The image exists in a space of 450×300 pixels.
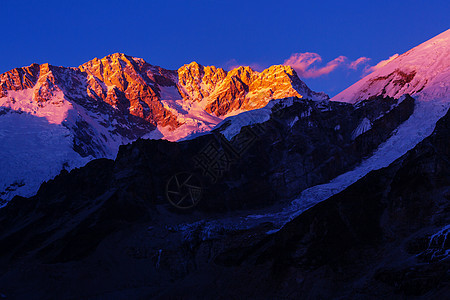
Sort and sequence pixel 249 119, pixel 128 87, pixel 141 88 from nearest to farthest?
pixel 249 119 → pixel 141 88 → pixel 128 87

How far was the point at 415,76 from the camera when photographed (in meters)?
102

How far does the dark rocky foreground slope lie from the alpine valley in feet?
0.65

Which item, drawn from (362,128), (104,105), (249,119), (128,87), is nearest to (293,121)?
(249,119)

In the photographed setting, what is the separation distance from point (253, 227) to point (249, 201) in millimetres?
19207

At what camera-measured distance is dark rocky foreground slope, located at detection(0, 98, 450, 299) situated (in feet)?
123

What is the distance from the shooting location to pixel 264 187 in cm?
8162

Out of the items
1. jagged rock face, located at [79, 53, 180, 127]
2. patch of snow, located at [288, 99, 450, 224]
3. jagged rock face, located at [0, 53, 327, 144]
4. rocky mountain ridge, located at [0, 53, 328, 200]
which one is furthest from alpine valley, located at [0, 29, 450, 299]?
jagged rock face, located at [79, 53, 180, 127]

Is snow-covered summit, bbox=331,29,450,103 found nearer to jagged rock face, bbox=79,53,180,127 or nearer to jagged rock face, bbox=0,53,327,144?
jagged rock face, bbox=0,53,327,144

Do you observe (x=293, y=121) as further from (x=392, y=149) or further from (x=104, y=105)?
(x=104, y=105)

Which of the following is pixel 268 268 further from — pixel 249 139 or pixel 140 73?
pixel 140 73

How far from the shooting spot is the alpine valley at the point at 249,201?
127 ft

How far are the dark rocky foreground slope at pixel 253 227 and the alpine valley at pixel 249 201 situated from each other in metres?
0.20

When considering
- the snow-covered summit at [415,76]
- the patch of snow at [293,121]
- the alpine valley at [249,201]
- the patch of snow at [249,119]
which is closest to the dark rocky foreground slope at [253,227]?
the alpine valley at [249,201]

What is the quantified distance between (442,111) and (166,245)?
49844 mm
